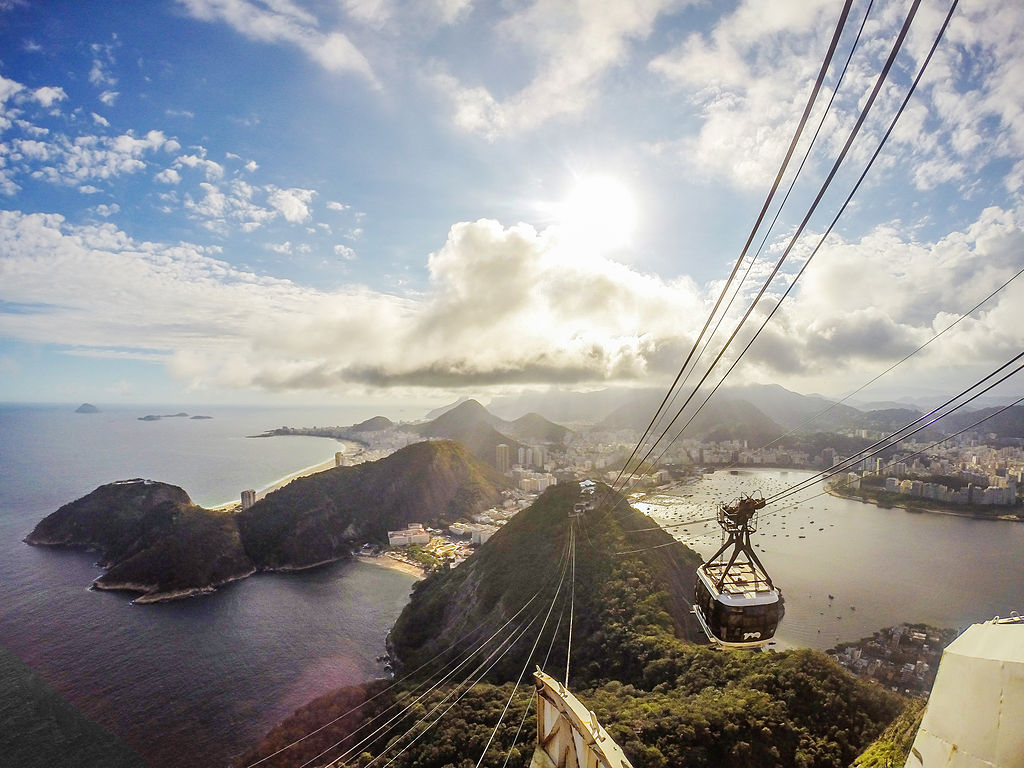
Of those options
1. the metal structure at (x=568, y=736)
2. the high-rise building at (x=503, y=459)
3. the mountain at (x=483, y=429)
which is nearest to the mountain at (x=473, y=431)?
the mountain at (x=483, y=429)

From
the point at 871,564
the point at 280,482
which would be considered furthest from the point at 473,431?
the point at 871,564

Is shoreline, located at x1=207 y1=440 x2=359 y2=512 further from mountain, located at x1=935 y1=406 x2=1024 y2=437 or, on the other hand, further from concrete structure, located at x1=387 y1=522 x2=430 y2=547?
mountain, located at x1=935 y1=406 x2=1024 y2=437

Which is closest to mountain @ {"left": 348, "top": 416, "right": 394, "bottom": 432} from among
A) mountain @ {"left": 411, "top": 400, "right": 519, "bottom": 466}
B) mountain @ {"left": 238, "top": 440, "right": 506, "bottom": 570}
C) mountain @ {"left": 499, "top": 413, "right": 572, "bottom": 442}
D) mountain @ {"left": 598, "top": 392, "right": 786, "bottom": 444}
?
mountain @ {"left": 411, "top": 400, "right": 519, "bottom": 466}

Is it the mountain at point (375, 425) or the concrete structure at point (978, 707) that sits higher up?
the concrete structure at point (978, 707)

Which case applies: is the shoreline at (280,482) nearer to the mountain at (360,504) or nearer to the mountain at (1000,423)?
the mountain at (360,504)

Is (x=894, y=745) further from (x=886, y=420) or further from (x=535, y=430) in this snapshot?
(x=886, y=420)

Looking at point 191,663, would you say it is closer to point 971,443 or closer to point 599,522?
point 599,522

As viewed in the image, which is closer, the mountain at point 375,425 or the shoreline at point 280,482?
the shoreline at point 280,482

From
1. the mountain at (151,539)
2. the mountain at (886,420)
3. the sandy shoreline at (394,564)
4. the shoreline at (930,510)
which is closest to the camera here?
the mountain at (151,539)
